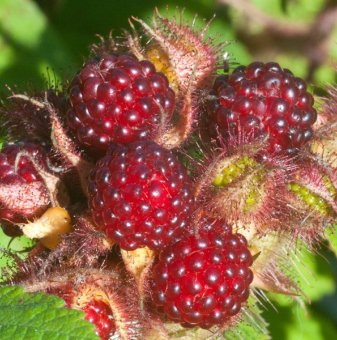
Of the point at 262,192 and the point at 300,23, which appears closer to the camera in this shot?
the point at 262,192

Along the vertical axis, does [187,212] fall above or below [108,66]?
below

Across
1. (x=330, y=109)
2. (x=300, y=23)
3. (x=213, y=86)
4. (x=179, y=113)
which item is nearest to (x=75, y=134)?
(x=179, y=113)

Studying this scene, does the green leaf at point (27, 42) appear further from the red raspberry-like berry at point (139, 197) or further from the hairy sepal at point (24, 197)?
the red raspberry-like berry at point (139, 197)

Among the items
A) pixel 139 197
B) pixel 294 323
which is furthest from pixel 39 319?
pixel 294 323

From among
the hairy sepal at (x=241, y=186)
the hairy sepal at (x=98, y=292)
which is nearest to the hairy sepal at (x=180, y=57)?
the hairy sepal at (x=241, y=186)

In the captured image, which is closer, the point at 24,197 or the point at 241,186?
the point at 241,186

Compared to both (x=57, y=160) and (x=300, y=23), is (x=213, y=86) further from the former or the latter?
(x=300, y=23)

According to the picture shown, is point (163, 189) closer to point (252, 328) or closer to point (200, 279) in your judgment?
point (200, 279)
